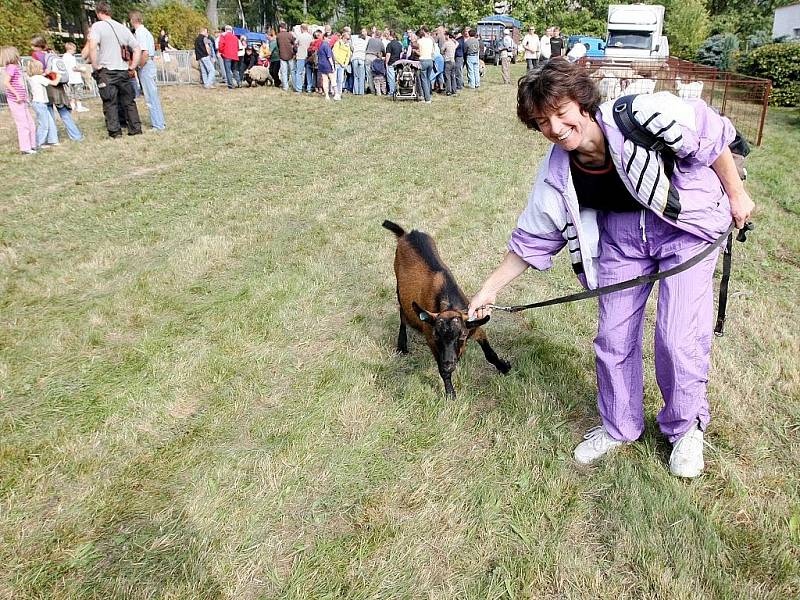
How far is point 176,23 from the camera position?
3612 centimetres

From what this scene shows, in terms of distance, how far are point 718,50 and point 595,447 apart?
98.0 ft

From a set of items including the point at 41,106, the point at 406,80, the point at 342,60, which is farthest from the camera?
the point at 342,60

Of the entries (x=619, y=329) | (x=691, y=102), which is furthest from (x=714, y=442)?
(x=691, y=102)

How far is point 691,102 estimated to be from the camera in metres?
2.40

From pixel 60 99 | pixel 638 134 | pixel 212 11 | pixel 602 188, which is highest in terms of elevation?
pixel 212 11

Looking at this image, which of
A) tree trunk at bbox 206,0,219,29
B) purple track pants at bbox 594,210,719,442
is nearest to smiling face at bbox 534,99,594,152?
purple track pants at bbox 594,210,719,442

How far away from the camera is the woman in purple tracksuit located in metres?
2.35

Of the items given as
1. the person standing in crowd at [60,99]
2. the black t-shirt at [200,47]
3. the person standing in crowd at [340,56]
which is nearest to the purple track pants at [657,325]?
the person standing in crowd at [60,99]

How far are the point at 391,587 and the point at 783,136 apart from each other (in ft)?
44.5

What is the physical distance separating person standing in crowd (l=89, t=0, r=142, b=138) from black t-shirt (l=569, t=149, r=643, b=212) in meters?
10.1

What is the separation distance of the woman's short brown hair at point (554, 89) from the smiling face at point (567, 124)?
0.02 metres

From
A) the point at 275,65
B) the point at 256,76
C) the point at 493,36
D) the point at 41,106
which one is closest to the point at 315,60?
the point at 275,65

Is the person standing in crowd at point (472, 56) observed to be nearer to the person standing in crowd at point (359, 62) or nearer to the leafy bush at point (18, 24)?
the person standing in crowd at point (359, 62)

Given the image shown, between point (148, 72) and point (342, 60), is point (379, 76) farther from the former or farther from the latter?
point (148, 72)
